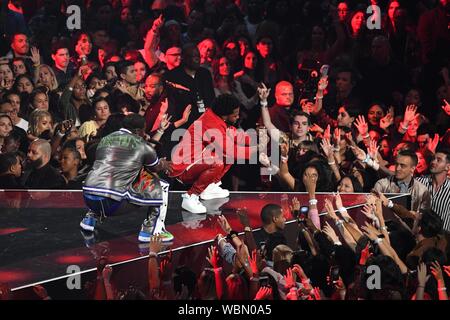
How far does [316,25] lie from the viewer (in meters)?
9.52

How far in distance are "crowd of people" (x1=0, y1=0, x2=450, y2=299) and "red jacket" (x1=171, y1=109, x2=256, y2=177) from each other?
0.06 ft

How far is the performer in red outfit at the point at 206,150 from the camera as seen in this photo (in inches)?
316

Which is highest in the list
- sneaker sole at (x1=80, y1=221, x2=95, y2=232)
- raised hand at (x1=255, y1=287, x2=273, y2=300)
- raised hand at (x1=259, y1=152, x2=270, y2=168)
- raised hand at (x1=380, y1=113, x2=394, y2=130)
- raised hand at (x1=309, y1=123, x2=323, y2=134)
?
raised hand at (x1=380, y1=113, x2=394, y2=130)

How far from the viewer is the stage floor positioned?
6719 mm

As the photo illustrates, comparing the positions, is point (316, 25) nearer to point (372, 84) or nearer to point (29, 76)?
point (372, 84)

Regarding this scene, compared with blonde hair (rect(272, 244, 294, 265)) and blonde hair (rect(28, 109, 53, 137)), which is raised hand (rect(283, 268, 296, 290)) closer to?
blonde hair (rect(272, 244, 294, 265))

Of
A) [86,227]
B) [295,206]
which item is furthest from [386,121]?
[86,227]

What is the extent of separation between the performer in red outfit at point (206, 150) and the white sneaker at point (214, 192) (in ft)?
0.88

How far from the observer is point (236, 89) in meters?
9.38

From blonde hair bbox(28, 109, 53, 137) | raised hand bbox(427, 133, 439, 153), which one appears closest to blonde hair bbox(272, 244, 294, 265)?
raised hand bbox(427, 133, 439, 153)

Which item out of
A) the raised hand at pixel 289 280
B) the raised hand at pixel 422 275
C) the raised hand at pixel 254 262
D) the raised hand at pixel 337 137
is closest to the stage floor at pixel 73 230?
the raised hand at pixel 337 137

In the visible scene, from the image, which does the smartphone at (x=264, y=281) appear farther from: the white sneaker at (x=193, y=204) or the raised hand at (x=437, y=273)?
the white sneaker at (x=193, y=204)
